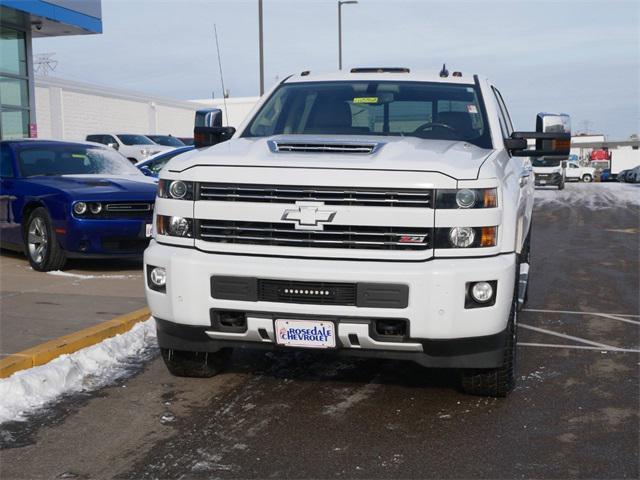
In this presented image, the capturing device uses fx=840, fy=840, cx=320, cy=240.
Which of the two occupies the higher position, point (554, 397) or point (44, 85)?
point (44, 85)

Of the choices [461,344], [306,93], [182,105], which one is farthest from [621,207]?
[182,105]

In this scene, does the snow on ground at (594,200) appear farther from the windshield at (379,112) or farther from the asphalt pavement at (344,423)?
the asphalt pavement at (344,423)

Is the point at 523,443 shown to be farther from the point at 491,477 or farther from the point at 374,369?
the point at 374,369

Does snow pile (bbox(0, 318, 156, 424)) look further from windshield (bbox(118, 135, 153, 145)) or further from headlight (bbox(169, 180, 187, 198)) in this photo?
windshield (bbox(118, 135, 153, 145))

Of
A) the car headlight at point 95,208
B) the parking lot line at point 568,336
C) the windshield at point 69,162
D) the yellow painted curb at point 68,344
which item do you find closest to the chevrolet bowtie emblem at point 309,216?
the yellow painted curb at point 68,344

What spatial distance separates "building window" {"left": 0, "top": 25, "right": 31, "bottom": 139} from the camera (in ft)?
58.1

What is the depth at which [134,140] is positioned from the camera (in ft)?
101

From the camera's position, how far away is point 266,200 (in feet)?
15.1

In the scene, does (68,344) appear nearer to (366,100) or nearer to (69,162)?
(366,100)

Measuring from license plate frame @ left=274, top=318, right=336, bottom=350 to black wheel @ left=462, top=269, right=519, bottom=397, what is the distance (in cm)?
96

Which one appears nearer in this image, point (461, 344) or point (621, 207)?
point (461, 344)

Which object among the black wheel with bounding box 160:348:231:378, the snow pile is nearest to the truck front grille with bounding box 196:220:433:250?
the black wheel with bounding box 160:348:231:378

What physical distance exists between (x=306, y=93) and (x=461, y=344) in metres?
2.66

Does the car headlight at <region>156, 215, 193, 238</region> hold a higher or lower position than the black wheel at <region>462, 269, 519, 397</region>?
higher
